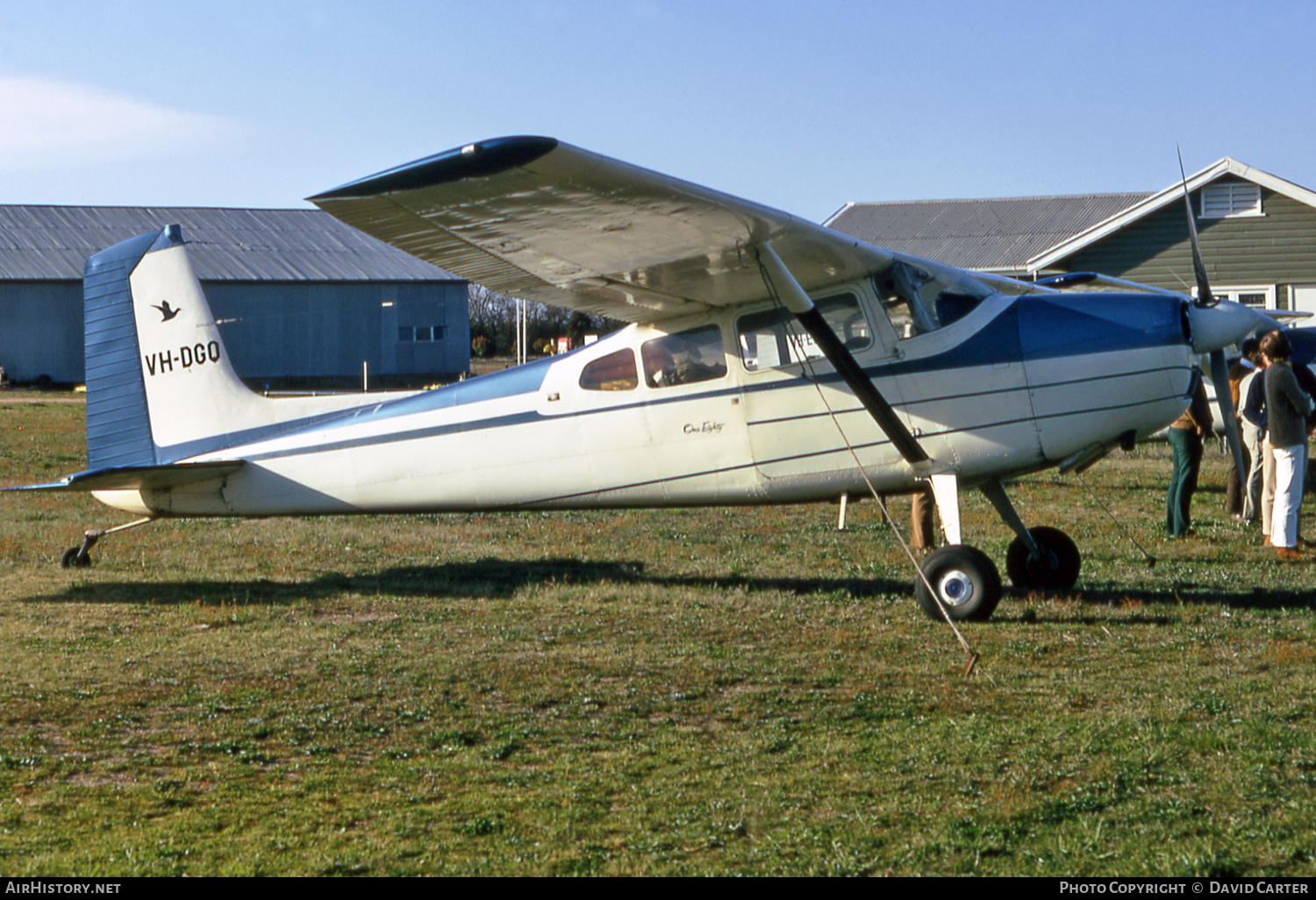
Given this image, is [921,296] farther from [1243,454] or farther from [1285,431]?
[1243,454]

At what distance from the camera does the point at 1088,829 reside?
424 centimetres

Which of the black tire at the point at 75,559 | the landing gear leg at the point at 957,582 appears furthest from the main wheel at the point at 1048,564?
the black tire at the point at 75,559

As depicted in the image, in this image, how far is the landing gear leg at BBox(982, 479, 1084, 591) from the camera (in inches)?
356

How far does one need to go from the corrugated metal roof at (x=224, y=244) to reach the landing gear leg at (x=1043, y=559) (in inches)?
1630

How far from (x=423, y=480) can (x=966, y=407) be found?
13.2 ft

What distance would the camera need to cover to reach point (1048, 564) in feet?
29.7

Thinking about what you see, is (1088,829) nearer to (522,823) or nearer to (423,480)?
(522,823)

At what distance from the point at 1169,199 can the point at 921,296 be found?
68.6ft

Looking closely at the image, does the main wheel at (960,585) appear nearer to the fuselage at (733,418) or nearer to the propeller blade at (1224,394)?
the fuselage at (733,418)

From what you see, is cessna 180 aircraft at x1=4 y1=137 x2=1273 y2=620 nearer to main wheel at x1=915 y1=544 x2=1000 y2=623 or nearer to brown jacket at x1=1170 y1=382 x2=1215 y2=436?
main wheel at x1=915 y1=544 x2=1000 y2=623

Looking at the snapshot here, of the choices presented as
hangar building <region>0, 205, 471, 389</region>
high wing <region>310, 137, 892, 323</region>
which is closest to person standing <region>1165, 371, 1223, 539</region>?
high wing <region>310, 137, 892, 323</region>

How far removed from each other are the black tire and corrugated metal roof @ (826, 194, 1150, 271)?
25.6 m

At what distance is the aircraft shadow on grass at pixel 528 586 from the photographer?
8.60 m

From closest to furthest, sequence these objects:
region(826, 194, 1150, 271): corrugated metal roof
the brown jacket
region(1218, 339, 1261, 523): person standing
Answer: the brown jacket
region(1218, 339, 1261, 523): person standing
region(826, 194, 1150, 271): corrugated metal roof
